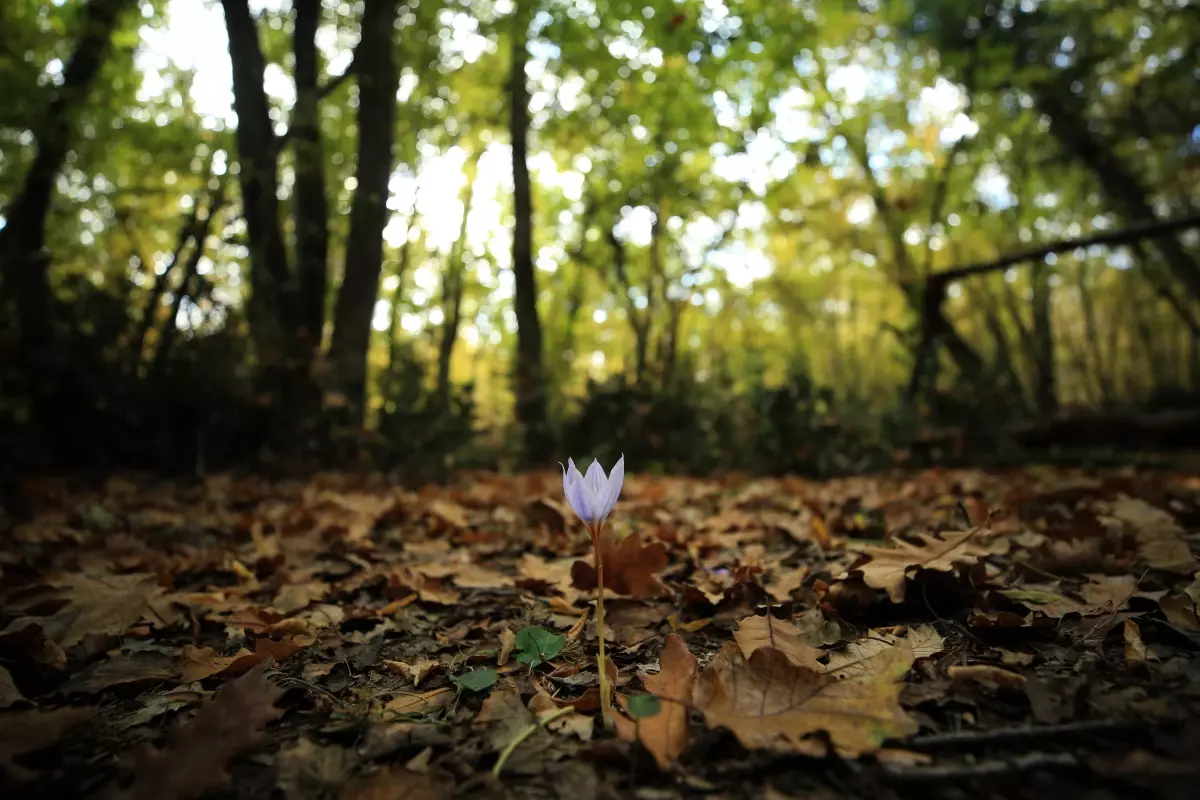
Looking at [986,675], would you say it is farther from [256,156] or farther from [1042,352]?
[1042,352]

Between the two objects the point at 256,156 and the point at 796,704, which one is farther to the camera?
the point at 256,156

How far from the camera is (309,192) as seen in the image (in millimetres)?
6586

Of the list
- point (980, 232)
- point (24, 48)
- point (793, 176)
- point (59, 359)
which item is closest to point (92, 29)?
point (24, 48)

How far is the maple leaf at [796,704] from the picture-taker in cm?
97

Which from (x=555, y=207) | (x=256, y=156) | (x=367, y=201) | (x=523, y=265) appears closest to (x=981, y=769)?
(x=256, y=156)

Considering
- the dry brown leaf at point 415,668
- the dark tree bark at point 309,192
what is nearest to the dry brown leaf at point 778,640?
the dry brown leaf at point 415,668

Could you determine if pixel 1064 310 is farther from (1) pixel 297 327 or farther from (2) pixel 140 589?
(2) pixel 140 589

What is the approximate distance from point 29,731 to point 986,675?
153cm

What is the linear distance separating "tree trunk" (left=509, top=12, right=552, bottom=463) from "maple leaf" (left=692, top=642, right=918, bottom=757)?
616 cm

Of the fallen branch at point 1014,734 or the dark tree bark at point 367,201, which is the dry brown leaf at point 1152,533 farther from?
the dark tree bark at point 367,201

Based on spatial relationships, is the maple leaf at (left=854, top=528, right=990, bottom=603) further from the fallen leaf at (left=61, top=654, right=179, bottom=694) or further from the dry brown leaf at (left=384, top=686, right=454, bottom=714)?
the fallen leaf at (left=61, top=654, right=179, bottom=694)

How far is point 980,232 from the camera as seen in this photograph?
491 inches

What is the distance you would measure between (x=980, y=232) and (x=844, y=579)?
42.6 feet

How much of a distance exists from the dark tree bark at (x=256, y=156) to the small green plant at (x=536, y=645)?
415cm
